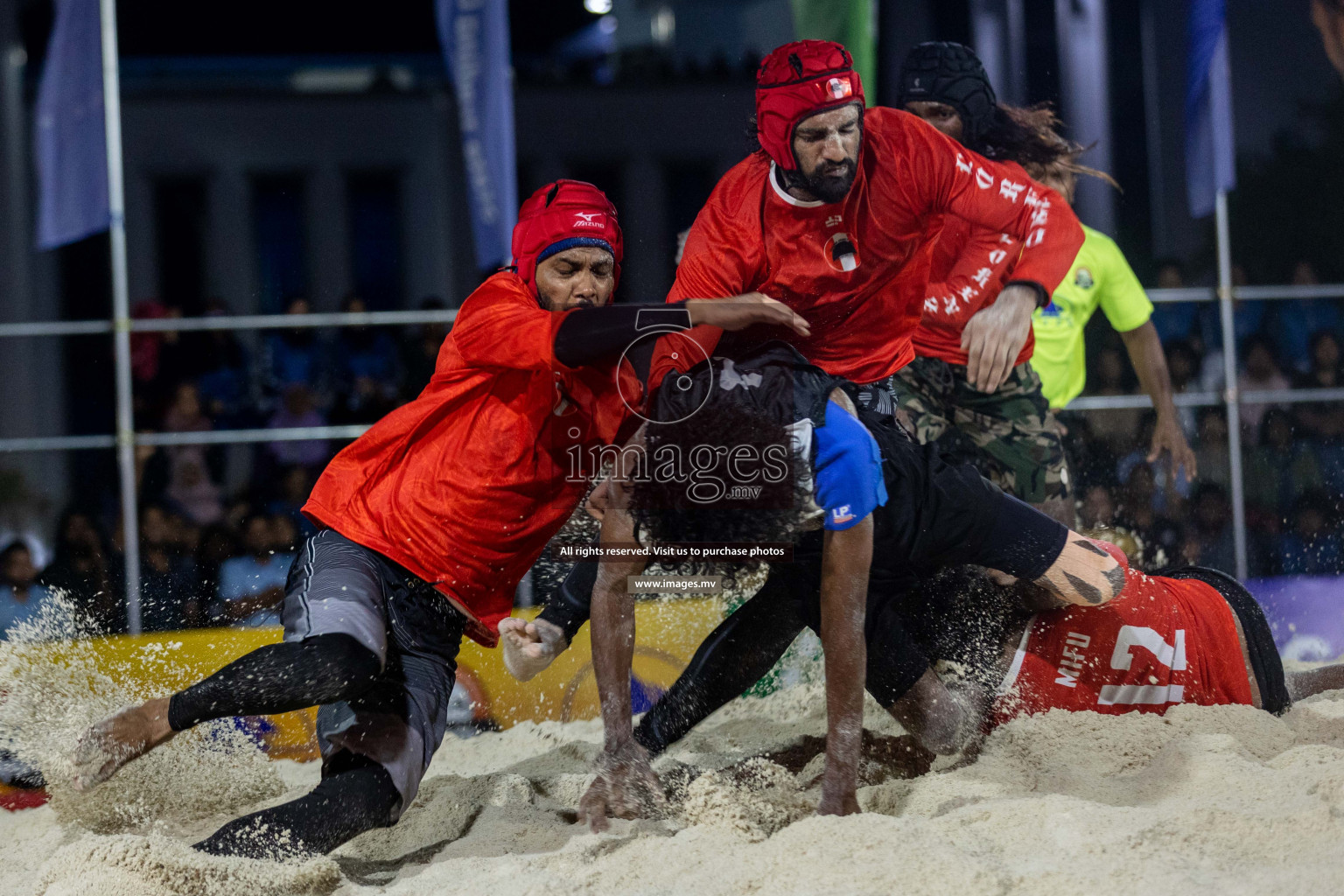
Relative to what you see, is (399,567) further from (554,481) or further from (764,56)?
(764,56)

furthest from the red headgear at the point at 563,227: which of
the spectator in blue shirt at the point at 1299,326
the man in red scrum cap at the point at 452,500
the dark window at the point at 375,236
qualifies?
the spectator in blue shirt at the point at 1299,326

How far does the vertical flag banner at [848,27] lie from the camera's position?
316cm

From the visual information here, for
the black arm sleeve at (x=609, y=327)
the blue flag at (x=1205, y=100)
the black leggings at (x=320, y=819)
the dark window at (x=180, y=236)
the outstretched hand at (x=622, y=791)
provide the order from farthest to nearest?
the dark window at (x=180, y=236) → the blue flag at (x=1205, y=100) → the outstretched hand at (x=622, y=791) → the black arm sleeve at (x=609, y=327) → the black leggings at (x=320, y=819)

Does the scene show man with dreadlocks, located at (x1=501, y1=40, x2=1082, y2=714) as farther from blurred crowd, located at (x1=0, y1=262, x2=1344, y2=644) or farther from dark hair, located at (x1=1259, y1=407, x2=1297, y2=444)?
dark hair, located at (x1=1259, y1=407, x2=1297, y2=444)

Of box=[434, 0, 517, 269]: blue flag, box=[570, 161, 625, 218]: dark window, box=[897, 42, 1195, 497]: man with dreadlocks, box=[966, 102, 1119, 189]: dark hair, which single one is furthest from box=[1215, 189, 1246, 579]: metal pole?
box=[434, 0, 517, 269]: blue flag

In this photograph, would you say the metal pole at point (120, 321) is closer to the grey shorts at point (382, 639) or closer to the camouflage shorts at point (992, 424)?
the grey shorts at point (382, 639)

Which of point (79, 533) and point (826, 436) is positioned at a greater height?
point (826, 436)

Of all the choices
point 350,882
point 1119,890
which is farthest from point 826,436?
point 350,882

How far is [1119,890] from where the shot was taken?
198 centimetres

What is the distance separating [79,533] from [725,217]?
2.67 m

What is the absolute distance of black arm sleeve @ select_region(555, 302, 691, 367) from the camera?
2.55 meters

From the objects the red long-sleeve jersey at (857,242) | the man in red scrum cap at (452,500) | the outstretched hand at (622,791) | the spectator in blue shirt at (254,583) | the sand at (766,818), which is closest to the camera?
the sand at (766,818)

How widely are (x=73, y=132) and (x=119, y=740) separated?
2.70 meters

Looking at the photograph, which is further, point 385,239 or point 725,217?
point 385,239
